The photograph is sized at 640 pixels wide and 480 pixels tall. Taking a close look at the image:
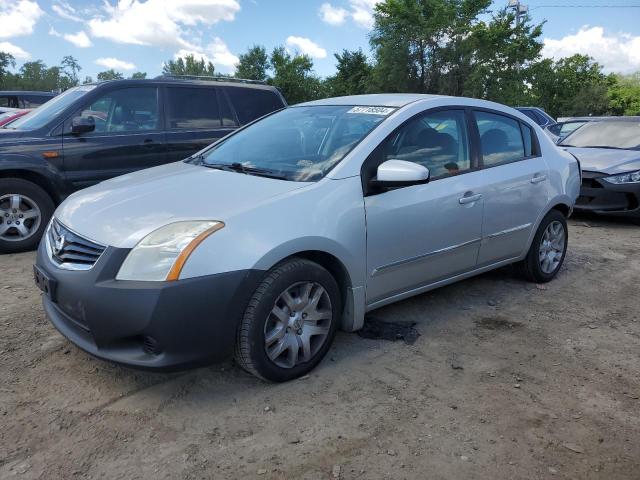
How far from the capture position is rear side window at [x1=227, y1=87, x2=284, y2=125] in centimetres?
695

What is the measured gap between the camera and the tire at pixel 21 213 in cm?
550

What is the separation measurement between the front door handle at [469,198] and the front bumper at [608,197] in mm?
4196

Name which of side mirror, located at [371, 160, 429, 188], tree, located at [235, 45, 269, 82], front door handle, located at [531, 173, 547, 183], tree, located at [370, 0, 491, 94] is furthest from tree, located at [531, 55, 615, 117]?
side mirror, located at [371, 160, 429, 188]

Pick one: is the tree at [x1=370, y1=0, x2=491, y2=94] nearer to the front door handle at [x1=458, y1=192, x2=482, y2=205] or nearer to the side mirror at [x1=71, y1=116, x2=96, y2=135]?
the side mirror at [x1=71, y1=116, x2=96, y2=135]

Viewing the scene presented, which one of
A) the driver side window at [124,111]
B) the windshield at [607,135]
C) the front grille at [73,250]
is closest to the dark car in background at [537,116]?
the windshield at [607,135]

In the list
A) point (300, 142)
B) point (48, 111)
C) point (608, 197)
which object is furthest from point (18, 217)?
point (608, 197)

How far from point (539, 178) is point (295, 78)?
45.3m

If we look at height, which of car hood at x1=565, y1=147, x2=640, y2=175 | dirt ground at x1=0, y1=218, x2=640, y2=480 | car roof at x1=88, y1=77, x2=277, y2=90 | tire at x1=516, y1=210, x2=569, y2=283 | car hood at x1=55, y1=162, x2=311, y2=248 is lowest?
dirt ground at x1=0, y1=218, x2=640, y2=480

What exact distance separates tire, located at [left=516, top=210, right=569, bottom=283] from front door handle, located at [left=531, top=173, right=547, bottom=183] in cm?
37

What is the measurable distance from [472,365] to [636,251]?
3906 millimetres

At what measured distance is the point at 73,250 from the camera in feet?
9.43

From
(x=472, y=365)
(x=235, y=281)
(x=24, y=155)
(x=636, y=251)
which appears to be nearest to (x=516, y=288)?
(x=472, y=365)

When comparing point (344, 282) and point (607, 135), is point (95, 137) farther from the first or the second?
point (607, 135)

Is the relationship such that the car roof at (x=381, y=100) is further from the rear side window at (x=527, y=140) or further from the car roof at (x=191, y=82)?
the car roof at (x=191, y=82)
